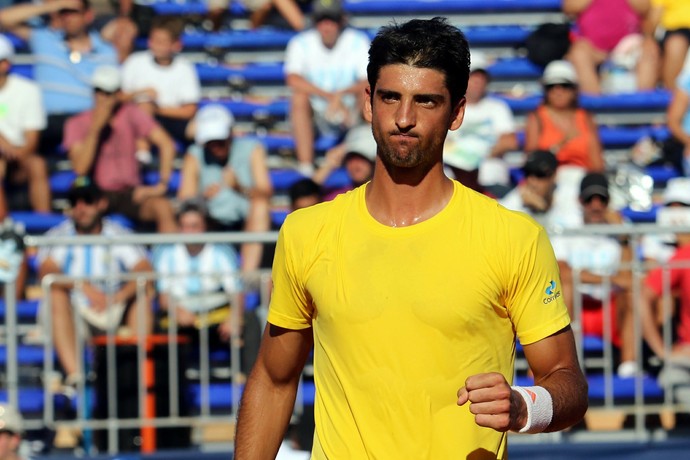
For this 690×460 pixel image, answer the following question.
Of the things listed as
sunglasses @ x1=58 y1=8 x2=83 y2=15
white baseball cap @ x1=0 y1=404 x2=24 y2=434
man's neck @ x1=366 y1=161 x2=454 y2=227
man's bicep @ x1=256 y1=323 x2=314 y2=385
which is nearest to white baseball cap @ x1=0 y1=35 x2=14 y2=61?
sunglasses @ x1=58 y1=8 x2=83 y2=15

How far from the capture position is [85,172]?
9742mm

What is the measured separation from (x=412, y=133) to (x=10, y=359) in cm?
488

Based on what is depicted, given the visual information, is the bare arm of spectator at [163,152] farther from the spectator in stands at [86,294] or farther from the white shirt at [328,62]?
the spectator in stands at [86,294]

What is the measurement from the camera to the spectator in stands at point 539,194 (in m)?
8.79

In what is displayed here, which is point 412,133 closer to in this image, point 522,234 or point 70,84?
point 522,234

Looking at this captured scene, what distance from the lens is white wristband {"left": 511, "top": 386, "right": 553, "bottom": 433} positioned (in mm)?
3139

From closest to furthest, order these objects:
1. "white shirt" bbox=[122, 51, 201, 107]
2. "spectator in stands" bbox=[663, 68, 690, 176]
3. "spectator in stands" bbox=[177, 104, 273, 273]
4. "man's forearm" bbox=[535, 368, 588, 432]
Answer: "man's forearm" bbox=[535, 368, 588, 432] → "spectator in stands" bbox=[177, 104, 273, 273] → "white shirt" bbox=[122, 51, 201, 107] → "spectator in stands" bbox=[663, 68, 690, 176]

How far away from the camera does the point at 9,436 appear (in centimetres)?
694

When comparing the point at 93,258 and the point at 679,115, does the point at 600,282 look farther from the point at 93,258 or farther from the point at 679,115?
the point at 679,115

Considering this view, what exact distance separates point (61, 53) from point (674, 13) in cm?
522

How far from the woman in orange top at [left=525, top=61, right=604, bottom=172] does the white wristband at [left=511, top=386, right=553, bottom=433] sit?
658 cm

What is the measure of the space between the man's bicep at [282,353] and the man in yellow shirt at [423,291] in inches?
7.9

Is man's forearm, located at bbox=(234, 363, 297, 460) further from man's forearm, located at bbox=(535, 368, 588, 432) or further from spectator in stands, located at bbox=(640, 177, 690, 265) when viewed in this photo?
spectator in stands, located at bbox=(640, 177, 690, 265)

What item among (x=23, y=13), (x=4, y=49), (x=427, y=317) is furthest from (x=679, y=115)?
(x=427, y=317)
